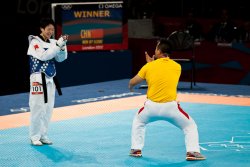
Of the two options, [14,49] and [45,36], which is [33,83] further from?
[14,49]

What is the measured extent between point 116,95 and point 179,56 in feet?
10.1

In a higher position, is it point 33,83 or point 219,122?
point 33,83

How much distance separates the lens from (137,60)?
19656 mm

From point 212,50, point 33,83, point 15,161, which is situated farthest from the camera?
point 212,50

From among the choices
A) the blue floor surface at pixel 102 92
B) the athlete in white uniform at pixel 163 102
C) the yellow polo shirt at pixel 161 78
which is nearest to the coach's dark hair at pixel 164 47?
the athlete in white uniform at pixel 163 102

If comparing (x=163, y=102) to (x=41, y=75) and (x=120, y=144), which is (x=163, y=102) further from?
(x=41, y=75)

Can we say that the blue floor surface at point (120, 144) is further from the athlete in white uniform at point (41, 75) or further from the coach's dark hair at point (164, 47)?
the coach's dark hair at point (164, 47)

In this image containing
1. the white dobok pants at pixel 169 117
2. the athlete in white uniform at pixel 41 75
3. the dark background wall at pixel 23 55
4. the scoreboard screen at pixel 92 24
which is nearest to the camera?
the white dobok pants at pixel 169 117

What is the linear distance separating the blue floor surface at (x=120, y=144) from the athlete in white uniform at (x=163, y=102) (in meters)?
0.34

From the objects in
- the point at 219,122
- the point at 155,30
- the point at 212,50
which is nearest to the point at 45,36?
the point at 219,122

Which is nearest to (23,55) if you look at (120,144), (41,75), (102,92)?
(102,92)

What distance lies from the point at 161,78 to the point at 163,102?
0.33 meters

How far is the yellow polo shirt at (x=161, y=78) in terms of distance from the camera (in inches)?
355

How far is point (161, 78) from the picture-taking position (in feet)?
29.8
